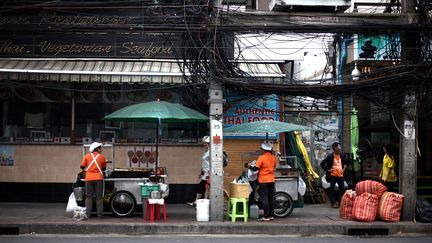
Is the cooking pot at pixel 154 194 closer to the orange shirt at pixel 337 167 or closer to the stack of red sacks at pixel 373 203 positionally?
the stack of red sacks at pixel 373 203

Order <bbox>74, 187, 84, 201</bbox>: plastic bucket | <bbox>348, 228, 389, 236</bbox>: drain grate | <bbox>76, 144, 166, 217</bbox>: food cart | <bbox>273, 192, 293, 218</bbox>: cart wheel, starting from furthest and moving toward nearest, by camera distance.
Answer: <bbox>273, 192, 293, 218</bbox>: cart wheel
<bbox>76, 144, 166, 217</bbox>: food cart
<bbox>74, 187, 84, 201</bbox>: plastic bucket
<bbox>348, 228, 389, 236</bbox>: drain grate

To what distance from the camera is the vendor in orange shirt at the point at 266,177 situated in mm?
12656

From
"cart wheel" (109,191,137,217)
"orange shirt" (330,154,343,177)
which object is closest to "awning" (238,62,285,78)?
"orange shirt" (330,154,343,177)

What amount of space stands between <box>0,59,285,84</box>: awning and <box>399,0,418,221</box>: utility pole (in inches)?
130

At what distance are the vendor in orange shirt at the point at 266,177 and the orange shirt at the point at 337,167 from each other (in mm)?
2606

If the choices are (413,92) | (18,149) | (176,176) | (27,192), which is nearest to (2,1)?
(18,149)

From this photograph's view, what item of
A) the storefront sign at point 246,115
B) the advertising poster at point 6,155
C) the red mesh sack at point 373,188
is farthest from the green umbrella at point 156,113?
the advertising poster at point 6,155

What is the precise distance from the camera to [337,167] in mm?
14688

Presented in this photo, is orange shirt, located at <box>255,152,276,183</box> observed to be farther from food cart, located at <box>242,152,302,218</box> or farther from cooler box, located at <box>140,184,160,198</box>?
cooler box, located at <box>140,184,160,198</box>

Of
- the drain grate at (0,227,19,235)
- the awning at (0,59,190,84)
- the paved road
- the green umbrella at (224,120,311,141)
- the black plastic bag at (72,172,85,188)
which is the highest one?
the awning at (0,59,190,84)

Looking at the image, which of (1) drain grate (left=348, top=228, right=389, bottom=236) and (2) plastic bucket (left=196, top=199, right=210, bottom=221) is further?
(2) plastic bucket (left=196, top=199, right=210, bottom=221)

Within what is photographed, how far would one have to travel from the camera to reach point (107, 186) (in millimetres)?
13273

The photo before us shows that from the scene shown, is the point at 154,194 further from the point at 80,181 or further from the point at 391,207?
the point at 391,207

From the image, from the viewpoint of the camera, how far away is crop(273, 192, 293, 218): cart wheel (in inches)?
526
